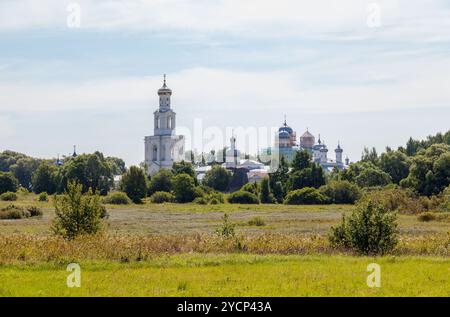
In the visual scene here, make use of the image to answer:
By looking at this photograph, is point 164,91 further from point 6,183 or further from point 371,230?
point 371,230

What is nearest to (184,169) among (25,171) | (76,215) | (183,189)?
(183,189)

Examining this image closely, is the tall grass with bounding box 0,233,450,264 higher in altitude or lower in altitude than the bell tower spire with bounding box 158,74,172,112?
lower

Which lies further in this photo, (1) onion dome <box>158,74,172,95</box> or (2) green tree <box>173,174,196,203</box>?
(1) onion dome <box>158,74,172,95</box>

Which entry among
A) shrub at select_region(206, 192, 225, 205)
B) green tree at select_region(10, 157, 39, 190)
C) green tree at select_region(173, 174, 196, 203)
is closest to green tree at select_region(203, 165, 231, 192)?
shrub at select_region(206, 192, 225, 205)

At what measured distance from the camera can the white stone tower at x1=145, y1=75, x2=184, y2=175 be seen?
566ft

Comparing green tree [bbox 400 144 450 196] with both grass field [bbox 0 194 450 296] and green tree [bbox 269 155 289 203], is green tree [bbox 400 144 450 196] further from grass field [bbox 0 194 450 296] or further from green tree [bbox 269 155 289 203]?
grass field [bbox 0 194 450 296]

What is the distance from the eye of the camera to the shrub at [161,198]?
106312 millimetres

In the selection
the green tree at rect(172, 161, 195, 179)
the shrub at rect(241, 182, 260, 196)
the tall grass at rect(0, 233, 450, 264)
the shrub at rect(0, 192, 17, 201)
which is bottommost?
the tall grass at rect(0, 233, 450, 264)

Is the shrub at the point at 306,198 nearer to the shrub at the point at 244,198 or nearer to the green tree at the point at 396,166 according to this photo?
the shrub at the point at 244,198

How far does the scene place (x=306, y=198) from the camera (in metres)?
99.1

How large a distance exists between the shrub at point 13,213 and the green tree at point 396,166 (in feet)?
259

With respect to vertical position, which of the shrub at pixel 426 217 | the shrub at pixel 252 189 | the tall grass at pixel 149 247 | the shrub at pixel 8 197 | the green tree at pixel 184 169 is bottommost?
the tall grass at pixel 149 247

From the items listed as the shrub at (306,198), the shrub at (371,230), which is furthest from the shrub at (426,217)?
the shrub at (306,198)

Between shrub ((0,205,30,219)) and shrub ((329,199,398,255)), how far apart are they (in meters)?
41.3
